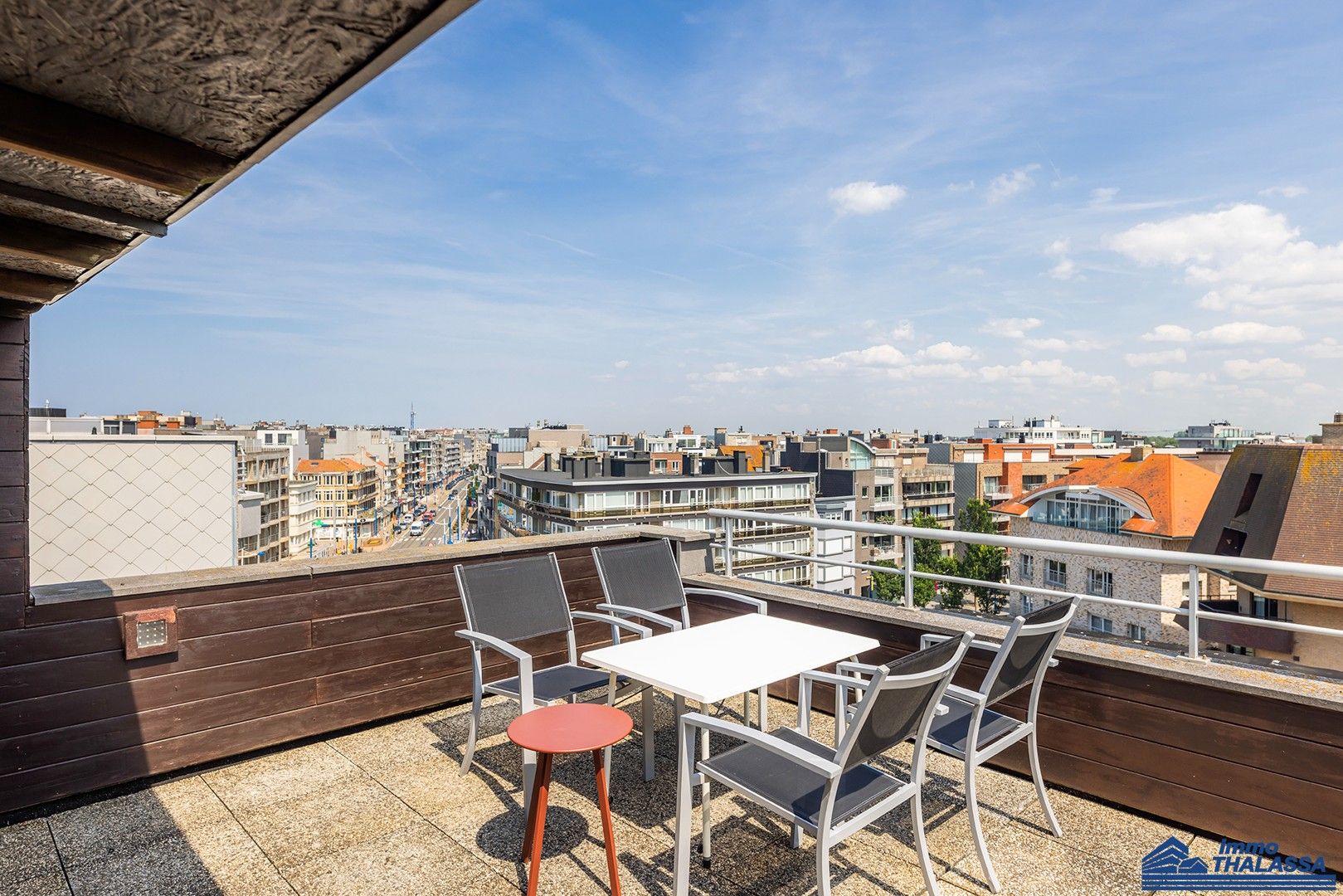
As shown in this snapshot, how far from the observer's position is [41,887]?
243 cm

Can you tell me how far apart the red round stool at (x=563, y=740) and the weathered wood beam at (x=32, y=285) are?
8.02ft

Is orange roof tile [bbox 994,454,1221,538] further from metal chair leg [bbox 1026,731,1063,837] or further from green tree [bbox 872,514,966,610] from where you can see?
metal chair leg [bbox 1026,731,1063,837]

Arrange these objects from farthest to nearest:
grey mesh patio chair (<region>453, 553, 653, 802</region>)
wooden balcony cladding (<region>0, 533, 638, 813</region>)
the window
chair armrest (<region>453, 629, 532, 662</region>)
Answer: the window < grey mesh patio chair (<region>453, 553, 653, 802</region>) < wooden balcony cladding (<region>0, 533, 638, 813</region>) < chair armrest (<region>453, 629, 532, 662</region>)

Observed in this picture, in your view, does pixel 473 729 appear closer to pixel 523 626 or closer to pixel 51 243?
pixel 523 626

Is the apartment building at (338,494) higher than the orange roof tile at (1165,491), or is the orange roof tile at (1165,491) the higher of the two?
the orange roof tile at (1165,491)

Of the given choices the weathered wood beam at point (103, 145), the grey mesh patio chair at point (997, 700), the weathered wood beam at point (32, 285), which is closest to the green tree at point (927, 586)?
the grey mesh patio chair at point (997, 700)

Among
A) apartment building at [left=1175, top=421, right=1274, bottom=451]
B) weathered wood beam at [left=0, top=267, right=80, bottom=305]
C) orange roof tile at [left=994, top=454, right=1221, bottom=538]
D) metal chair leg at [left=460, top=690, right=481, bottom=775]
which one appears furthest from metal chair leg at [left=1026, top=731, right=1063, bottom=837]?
apartment building at [left=1175, top=421, right=1274, bottom=451]

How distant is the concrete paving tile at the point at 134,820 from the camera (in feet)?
8.80

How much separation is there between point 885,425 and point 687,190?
385 feet

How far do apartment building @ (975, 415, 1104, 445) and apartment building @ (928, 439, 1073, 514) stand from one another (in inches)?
2224

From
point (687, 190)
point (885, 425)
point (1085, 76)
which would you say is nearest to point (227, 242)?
point (687, 190)

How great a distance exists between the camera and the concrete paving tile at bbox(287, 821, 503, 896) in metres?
2.39

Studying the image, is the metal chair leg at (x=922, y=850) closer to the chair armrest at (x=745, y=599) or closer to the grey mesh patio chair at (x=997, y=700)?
the grey mesh patio chair at (x=997, y=700)

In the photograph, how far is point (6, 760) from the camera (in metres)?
2.85
